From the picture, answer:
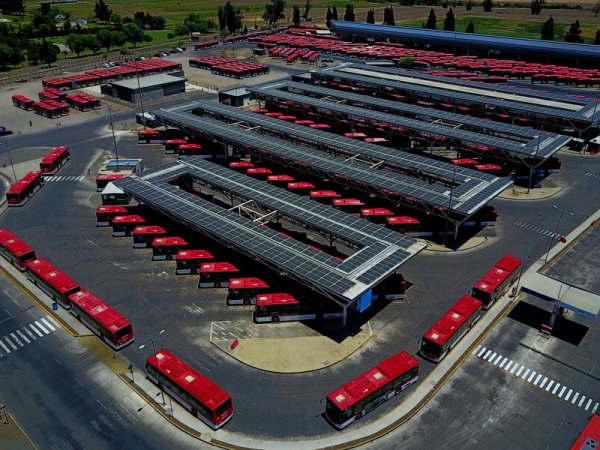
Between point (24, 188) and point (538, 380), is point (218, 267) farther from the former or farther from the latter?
point (24, 188)

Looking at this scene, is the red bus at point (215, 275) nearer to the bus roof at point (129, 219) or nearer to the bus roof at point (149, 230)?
the bus roof at point (149, 230)

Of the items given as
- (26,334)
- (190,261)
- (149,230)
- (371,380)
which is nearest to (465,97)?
(149,230)

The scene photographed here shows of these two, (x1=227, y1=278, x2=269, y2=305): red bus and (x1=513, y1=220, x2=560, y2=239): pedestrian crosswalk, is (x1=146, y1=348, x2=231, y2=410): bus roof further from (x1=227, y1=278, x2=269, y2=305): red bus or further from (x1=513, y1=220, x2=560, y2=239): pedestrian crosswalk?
(x1=513, y1=220, x2=560, y2=239): pedestrian crosswalk

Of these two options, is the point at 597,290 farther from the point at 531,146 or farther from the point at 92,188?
the point at 92,188

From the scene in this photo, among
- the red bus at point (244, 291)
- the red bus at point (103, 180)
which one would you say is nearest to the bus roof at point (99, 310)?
the red bus at point (244, 291)

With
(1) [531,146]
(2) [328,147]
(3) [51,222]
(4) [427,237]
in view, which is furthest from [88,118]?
(1) [531,146]

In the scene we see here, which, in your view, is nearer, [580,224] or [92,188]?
[580,224]
